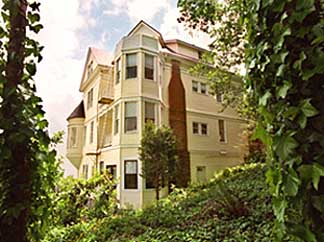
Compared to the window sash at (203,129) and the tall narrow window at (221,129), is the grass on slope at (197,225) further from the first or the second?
the tall narrow window at (221,129)

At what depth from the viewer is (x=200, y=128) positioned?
18406mm

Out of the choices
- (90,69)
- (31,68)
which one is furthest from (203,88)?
(31,68)

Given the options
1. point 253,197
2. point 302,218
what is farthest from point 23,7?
Answer: point 253,197

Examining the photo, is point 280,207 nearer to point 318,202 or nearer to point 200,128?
point 318,202

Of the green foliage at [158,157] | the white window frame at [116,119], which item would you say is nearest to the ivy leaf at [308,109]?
the green foliage at [158,157]

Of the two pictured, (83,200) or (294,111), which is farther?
(83,200)

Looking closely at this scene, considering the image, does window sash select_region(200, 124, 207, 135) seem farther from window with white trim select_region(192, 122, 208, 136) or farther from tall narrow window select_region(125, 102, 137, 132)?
tall narrow window select_region(125, 102, 137, 132)

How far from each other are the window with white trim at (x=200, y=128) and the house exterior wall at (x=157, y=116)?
7.6 inches

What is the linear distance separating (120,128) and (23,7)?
13696 millimetres

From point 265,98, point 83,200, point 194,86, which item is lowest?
point 83,200

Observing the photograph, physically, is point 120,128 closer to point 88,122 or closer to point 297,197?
point 88,122

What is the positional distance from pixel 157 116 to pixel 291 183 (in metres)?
14.6

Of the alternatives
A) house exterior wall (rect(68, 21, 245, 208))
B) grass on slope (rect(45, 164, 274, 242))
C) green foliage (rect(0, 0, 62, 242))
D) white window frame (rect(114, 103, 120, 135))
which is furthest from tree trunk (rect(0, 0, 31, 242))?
white window frame (rect(114, 103, 120, 135))

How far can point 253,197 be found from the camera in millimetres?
6594
